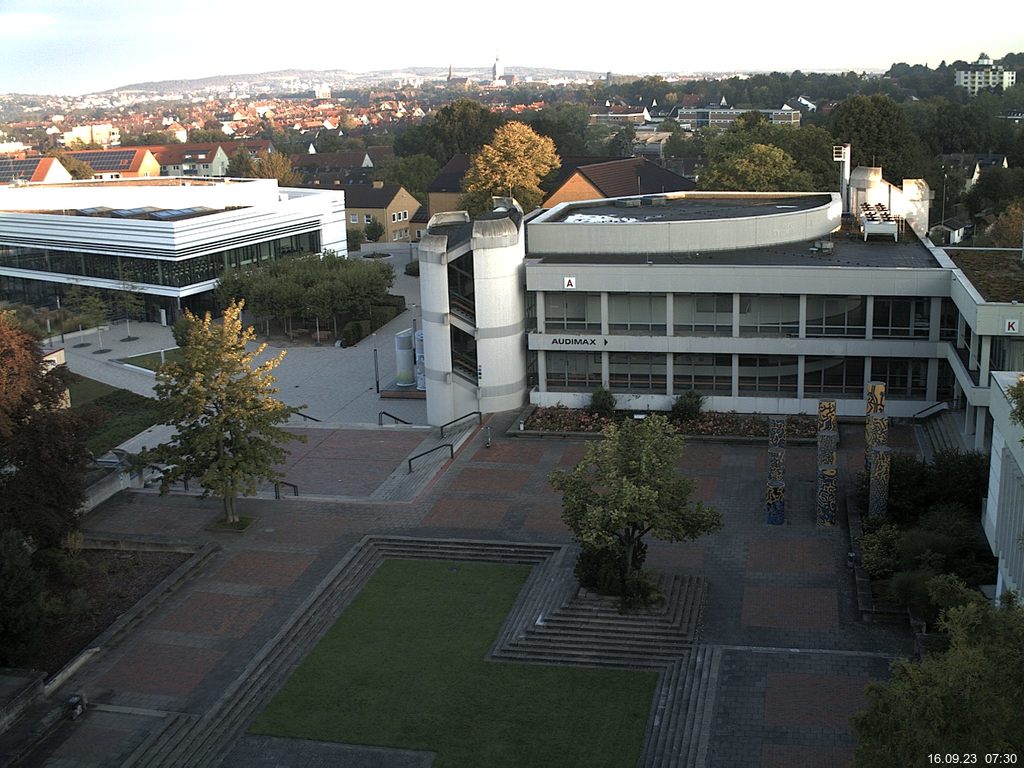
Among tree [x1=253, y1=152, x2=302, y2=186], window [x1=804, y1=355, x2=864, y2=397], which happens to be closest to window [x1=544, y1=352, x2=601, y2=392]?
window [x1=804, y1=355, x2=864, y2=397]

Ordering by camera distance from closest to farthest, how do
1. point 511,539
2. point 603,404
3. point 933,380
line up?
1. point 511,539
2. point 933,380
3. point 603,404

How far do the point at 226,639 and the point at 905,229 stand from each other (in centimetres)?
3384

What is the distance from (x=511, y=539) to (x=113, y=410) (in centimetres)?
2311

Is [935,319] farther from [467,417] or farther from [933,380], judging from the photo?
[467,417]

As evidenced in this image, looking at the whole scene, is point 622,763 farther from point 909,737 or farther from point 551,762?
point 909,737

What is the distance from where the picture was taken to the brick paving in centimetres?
2172

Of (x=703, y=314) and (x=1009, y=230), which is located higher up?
(x=1009, y=230)

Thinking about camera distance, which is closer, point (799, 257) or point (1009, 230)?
point (799, 257)

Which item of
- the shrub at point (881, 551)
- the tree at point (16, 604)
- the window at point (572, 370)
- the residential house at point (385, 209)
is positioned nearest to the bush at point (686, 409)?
the window at point (572, 370)

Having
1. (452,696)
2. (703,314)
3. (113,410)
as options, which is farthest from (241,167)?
(452,696)

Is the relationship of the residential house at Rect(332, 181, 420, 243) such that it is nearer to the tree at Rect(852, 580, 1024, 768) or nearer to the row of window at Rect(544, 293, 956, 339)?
the row of window at Rect(544, 293, 956, 339)

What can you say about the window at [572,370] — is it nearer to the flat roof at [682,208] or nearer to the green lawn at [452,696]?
the flat roof at [682,208]

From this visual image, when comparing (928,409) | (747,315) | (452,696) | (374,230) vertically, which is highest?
(747,315)

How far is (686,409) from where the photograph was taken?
38844mm
